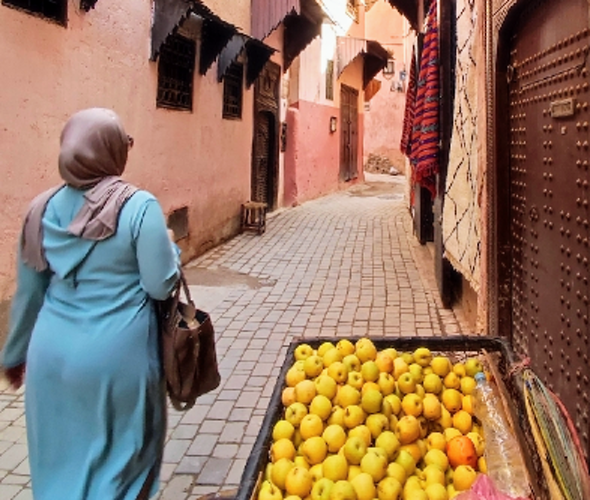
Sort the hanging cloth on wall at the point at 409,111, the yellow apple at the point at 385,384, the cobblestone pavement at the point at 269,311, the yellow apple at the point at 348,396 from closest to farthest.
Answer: the yellow apple at the point at 348,396 → the yellow apple at the point at 385,384 → the cobblestone pavement at the point at 269,311 → the hanging cloth on wall at the point at 409,111

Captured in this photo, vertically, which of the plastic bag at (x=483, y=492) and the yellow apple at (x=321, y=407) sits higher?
the yellow apple at (x=321, y=407)

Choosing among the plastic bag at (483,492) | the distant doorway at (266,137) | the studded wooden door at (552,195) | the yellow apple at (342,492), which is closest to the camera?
the plastic bag at (483,492)

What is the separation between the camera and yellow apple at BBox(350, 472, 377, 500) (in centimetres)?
178

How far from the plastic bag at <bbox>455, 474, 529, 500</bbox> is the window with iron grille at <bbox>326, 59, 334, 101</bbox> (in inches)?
655

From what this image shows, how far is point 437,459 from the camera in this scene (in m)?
2.00

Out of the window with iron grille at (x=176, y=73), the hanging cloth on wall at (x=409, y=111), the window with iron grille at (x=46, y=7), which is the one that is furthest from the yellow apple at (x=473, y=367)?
the window with iron grille at (x=176, y=73)

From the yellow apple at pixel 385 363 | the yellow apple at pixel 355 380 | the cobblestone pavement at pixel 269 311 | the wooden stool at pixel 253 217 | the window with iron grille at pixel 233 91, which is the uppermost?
the window with iron grille at pixel 233 91

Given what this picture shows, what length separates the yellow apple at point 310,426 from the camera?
2061mm

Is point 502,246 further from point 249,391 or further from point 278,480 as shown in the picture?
point 278,480

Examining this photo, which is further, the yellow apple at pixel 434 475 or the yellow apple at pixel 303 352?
the yellow apple at pixel 303 352

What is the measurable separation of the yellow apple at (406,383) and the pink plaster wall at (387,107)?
2502 cm

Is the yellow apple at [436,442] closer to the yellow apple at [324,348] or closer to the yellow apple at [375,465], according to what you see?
the yellow apple at [375,465]

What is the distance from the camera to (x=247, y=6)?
37.0 feet

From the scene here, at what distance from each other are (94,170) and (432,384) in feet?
4.67
